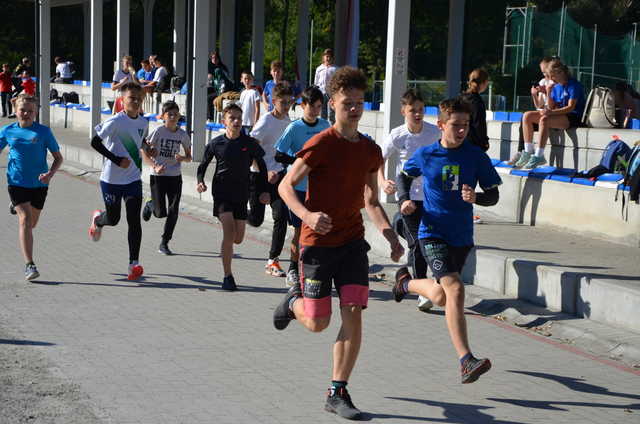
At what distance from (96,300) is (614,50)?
1756cm

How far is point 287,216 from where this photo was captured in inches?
407

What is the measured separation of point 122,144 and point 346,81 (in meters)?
4.90

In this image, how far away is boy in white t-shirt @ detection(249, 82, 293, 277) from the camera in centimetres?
1039

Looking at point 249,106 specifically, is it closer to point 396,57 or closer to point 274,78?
point 274,78

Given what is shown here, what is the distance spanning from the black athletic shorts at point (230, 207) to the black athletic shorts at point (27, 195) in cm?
169

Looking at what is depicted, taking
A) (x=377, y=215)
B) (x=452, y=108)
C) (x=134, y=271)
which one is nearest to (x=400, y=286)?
(x=452, y=108)

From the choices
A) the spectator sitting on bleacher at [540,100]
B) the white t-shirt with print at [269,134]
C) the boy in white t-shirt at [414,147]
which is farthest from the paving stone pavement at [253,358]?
the spectator sitting on bleacher at [540,100]

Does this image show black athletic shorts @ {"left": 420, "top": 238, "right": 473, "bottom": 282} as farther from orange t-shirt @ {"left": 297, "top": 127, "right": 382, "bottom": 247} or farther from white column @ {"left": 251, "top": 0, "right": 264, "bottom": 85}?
white column @ {"left": 251, "top": 0, "right": 264, "bottom": 85}

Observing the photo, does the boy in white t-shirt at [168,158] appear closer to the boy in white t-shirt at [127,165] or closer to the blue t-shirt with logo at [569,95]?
the boy in white t-shirt at [127,165]

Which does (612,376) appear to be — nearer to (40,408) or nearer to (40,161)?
(40,408)

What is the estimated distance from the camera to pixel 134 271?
992 centimetres

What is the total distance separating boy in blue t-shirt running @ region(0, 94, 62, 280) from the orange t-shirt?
4631 millimetres

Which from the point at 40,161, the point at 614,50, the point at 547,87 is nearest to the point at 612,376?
the point at 40,161

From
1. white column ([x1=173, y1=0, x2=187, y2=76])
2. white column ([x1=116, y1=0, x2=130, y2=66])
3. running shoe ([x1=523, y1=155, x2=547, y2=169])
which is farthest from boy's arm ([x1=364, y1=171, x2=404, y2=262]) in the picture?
white column ([x1=173, y1=0, x2=187, y2=76])
